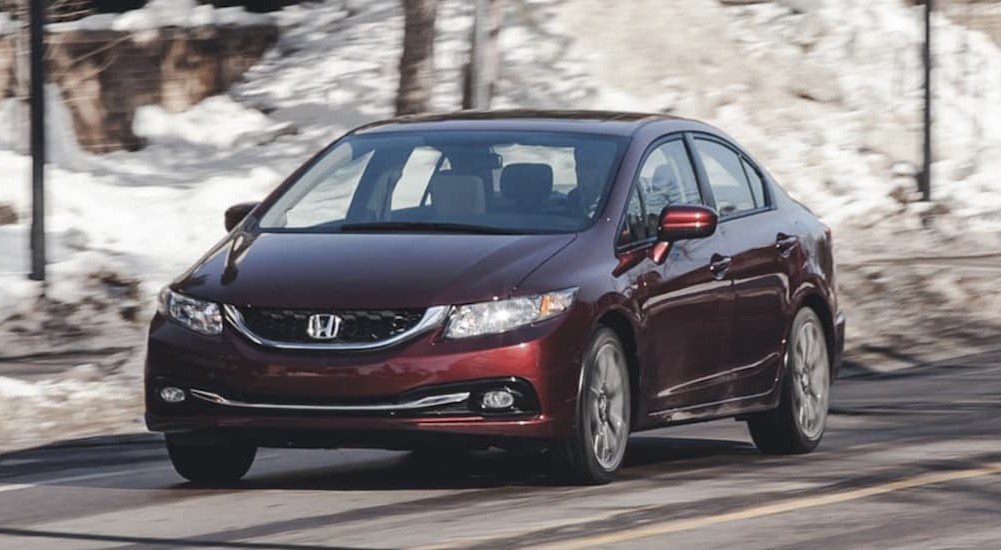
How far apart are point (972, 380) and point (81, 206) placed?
1026cm

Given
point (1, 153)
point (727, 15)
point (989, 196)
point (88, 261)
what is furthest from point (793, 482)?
point (727, 15)

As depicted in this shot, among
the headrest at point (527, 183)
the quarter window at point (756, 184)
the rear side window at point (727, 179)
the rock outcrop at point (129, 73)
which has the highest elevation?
the headrest at point (527, 183)

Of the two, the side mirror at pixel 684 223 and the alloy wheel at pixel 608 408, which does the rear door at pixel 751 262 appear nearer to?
the side mirror at pixel 684 223

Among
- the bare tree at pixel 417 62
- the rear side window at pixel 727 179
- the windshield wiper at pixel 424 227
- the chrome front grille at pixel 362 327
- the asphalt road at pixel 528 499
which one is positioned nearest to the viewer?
the asphalt road at pixel 528 499

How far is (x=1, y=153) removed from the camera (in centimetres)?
2392

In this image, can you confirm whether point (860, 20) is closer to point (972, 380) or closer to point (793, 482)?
point (972, 380)

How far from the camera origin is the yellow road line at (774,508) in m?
7.70


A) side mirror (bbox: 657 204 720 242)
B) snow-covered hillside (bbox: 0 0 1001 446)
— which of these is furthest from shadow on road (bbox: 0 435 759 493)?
snow-covered hillside (bbox: 0 0 1001 446)

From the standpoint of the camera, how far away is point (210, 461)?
9.54m

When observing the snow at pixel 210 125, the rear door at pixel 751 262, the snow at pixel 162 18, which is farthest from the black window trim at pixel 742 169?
the snow at pixel 162 18

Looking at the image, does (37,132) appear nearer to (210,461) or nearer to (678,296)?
Answer: (210,461)

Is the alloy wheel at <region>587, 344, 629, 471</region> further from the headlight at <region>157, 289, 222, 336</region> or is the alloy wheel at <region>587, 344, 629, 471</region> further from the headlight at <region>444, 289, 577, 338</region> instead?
the headlight at <region>157, 289, 222, 336</region>

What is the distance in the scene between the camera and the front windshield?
9453 millimetres

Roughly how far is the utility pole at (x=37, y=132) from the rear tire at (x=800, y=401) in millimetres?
8768
